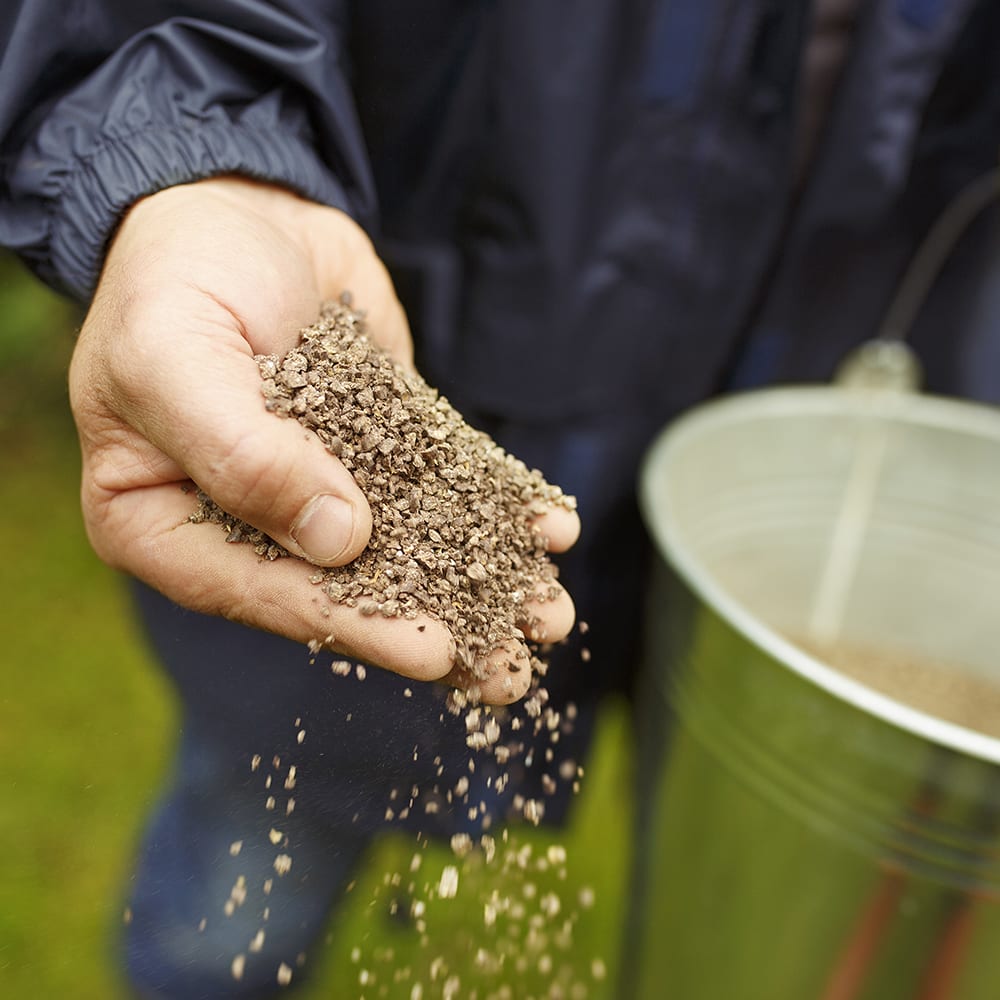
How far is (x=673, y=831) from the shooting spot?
100cm

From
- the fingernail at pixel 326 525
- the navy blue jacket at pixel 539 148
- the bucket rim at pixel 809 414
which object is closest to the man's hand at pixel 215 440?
the fingernail at pixel 326 525

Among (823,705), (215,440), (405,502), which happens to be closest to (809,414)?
(823,705)

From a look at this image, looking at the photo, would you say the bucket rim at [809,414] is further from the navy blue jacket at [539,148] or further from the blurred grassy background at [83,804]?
A: the blurred grassy background at [83,804]

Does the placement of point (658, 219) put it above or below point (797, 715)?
above

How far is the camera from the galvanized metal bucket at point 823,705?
2.63 feet

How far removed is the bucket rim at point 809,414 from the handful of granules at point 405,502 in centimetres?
29

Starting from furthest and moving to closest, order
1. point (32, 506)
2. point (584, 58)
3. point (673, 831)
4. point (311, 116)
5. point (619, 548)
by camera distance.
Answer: point (32, 506) < point (619, 548) < point (673, 831) < point (584, 58) < point (311, 116)

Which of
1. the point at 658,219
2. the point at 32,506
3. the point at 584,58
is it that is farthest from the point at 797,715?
the point at 32,506

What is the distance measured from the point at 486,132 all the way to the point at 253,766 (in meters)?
0.70

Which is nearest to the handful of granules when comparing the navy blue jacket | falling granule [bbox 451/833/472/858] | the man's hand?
the man's hand

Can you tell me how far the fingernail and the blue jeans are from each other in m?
0.07

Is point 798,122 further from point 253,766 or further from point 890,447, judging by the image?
point 253,766

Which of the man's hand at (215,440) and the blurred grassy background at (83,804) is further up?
the man's hand at (215,440)

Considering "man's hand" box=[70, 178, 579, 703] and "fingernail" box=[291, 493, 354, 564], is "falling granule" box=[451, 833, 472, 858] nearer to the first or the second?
"man's hand" box=[70, 178, 579, 703]
